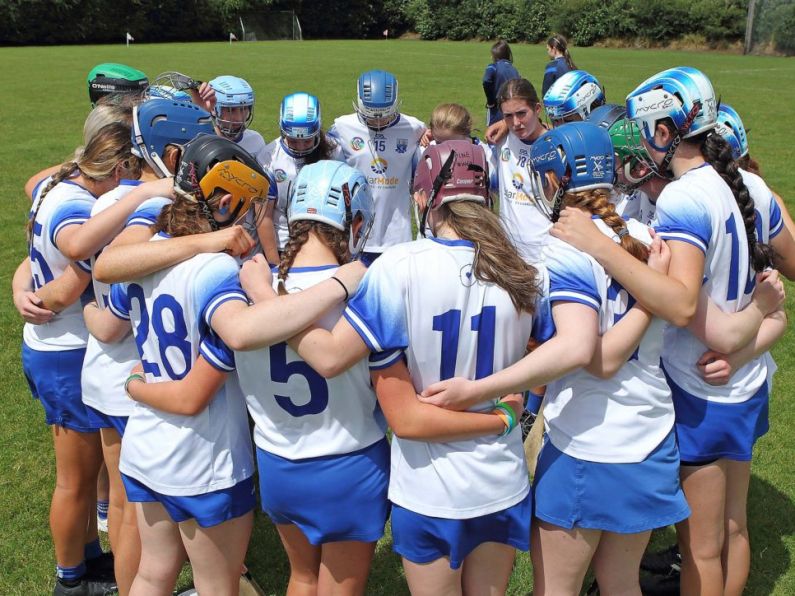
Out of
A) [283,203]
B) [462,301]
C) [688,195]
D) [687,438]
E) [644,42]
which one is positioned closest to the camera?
[462,301]

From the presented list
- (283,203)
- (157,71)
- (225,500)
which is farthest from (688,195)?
(157,71)

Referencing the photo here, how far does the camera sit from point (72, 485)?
3.99 m

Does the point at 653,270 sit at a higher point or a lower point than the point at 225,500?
higher

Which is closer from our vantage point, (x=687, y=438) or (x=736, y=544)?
(x=687, y=438)

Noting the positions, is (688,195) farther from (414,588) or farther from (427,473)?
(414,588)

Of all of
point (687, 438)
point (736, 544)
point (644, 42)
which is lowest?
point (644, 42)

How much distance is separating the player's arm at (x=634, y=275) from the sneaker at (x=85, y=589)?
3.19 m

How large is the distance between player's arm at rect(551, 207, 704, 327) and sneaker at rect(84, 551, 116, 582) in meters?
3.23

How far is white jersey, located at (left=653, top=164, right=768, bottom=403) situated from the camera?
9.71ft

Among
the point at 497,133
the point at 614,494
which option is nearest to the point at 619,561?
the point at 614,494

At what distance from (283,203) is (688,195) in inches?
145

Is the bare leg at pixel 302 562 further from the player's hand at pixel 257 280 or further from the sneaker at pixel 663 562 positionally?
the sneaker at pixel 663 562

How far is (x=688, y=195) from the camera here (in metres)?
2.98

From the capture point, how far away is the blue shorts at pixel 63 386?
3879 mm
